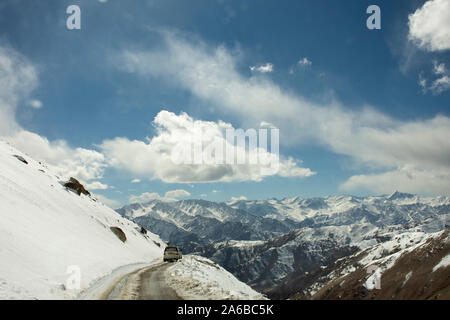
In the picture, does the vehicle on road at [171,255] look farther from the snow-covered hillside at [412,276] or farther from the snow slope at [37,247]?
the snow-covered hillside at [412,276]

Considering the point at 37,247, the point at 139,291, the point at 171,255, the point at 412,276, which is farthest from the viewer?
the point at 412,276

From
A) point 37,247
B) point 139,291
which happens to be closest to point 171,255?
point 37,247

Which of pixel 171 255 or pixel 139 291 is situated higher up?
pixel 171 255

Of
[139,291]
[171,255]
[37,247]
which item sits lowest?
[139,291]

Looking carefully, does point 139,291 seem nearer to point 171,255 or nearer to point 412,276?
point 171,255

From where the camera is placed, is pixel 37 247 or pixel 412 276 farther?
pixel 412 276

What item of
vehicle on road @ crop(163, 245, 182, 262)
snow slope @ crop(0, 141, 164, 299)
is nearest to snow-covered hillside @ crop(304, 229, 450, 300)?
vehicle on road @ crop(163, 245, 182, 262)

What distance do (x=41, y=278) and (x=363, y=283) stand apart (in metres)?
216

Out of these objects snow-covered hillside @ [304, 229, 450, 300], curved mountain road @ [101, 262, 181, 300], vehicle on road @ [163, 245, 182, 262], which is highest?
vehicle on road @ [163, 245, 182, 262]

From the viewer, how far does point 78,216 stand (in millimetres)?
49156

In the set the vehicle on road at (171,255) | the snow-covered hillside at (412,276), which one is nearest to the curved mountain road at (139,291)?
the vehicle on road at (171,255)

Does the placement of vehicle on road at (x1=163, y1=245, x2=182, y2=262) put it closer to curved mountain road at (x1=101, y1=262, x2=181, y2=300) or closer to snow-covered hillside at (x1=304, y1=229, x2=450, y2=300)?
curved mountain road at (x1=101, y1=262, x2=181, y2=300)
